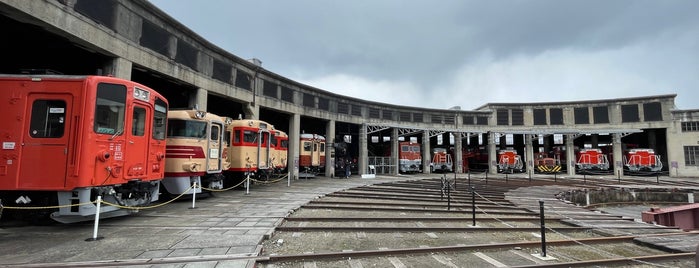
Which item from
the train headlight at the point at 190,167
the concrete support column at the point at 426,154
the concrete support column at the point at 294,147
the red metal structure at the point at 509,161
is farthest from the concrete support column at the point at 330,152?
the red metal structure at the point at 509,161

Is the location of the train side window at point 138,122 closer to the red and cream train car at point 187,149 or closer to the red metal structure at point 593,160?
the red and cream train car at point 187,149

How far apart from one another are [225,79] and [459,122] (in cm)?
2838

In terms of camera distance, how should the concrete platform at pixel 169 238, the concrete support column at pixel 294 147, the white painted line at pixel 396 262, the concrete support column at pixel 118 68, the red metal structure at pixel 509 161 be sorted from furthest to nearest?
the red metal structure at pixel 509 161
the concrete support column at pixel 294 147
the concrete support column at pixel 118 68
the white painted line at pixel 396 262
the concrete platform at pixel 169 238

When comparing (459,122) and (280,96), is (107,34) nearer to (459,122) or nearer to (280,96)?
(280,96)

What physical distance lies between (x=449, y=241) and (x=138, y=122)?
8359 millimetres

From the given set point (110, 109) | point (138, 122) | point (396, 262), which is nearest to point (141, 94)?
point (138, 122)

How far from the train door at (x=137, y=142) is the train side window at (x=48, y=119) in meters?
1.20

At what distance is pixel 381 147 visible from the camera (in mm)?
36719

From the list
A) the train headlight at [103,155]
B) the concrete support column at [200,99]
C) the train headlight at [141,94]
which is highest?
the concrete support column at [200,99]

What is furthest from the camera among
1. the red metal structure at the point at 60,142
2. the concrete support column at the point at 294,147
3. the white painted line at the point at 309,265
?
the concrete support column at the point at 294,147

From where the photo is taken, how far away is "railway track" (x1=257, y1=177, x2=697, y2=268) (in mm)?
5820

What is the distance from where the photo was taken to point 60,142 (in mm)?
6520

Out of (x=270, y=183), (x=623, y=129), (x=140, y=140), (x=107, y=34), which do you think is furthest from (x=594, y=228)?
(x=623, y=129)

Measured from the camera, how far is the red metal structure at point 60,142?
21.0ft
